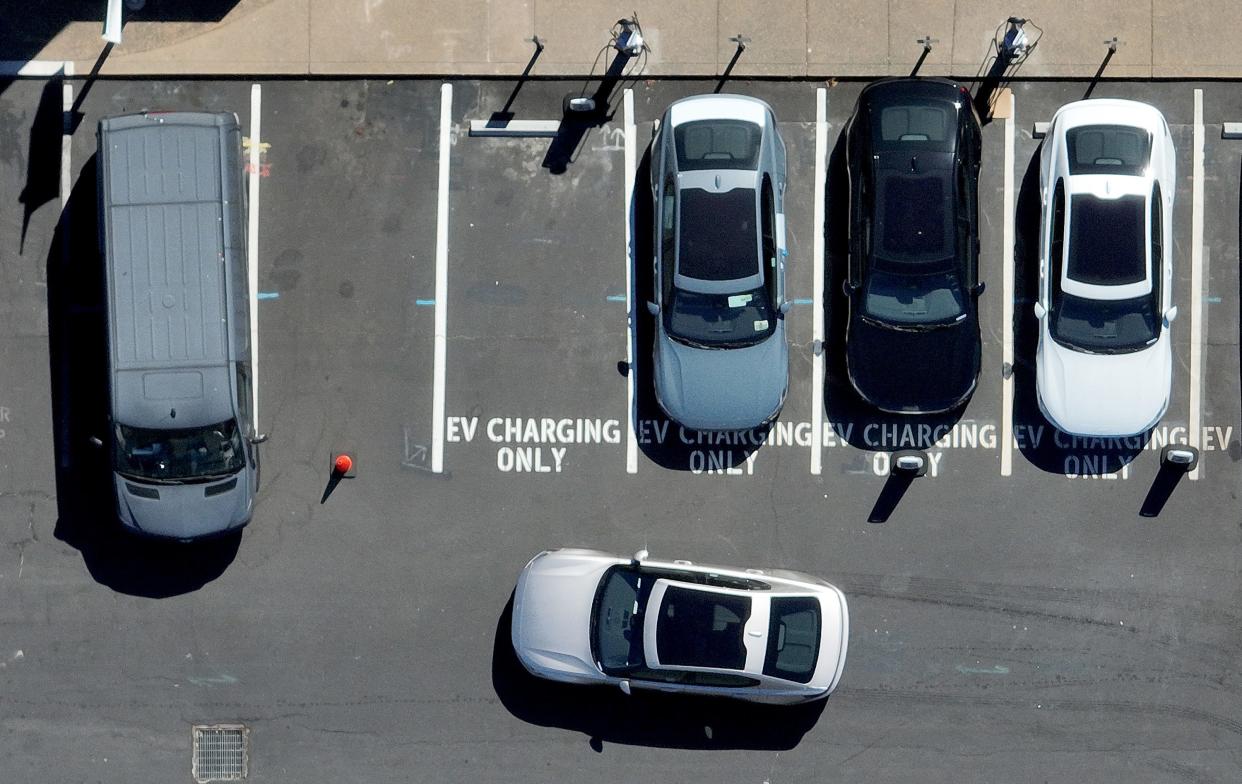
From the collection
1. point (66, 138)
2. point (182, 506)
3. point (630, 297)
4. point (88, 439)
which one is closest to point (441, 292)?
point (630, 297)

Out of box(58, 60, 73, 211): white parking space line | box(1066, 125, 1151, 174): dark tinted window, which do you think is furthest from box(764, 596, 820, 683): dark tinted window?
box(58, 60, 73, 211): white parking space line

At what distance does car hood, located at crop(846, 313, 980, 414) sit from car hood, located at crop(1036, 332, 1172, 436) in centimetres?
99

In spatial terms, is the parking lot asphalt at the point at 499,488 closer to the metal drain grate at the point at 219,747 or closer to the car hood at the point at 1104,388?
the metal drain grate at the point at 219,747

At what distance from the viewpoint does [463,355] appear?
46.0 ft

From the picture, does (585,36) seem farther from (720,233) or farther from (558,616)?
(558,616)

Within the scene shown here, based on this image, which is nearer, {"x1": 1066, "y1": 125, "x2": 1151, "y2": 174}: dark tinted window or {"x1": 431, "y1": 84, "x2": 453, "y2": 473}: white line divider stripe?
{"x1": 1066, "y1": 125, "x2": 1151, "y2": 174}: dark tinted window

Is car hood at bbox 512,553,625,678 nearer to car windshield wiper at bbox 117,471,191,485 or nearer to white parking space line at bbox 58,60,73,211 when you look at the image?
car windshield wiper at bbox 117,471,191,485

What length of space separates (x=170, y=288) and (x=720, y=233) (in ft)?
21.9

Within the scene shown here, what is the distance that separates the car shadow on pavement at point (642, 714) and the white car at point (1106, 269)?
527cm

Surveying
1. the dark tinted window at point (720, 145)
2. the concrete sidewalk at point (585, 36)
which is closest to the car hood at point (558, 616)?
the dark tinted window at point (720, 145)

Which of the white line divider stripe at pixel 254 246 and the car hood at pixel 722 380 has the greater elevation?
the white line divider stripe at pixel 254 246

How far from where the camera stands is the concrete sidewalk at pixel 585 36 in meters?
13.9

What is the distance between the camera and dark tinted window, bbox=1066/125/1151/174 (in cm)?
1302

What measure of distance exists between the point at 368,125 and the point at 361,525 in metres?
5.30
